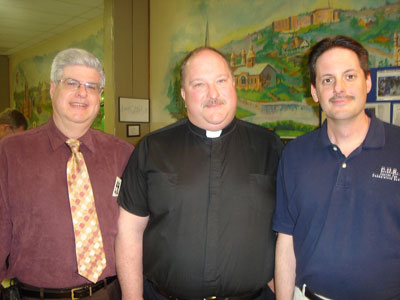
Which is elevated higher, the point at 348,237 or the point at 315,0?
the point at 315,0

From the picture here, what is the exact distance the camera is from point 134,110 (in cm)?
517

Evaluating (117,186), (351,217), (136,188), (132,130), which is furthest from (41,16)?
(351,217)

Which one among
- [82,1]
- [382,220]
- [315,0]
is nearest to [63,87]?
[382,220]

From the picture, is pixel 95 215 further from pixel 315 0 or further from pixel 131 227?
pixel 315 0

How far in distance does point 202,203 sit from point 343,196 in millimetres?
602

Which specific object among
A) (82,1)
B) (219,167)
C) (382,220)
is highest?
(82,1)

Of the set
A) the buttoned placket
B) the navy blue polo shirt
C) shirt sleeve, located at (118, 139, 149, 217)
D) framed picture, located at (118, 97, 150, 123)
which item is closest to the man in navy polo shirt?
the navy blue polo shirt

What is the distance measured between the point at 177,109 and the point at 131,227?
3379mm

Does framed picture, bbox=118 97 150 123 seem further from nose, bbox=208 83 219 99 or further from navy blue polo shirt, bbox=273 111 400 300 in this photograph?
navy blue polo shirt, bbox=273 111 400 300

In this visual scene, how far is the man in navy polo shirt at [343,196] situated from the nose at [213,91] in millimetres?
454

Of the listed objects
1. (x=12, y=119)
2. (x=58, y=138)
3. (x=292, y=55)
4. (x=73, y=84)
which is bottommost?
(x=58, y=138)

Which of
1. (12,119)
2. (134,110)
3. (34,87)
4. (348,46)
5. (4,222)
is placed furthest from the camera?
(34,87)

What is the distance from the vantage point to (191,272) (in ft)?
4.73

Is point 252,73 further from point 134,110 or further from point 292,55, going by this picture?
point 134,110
